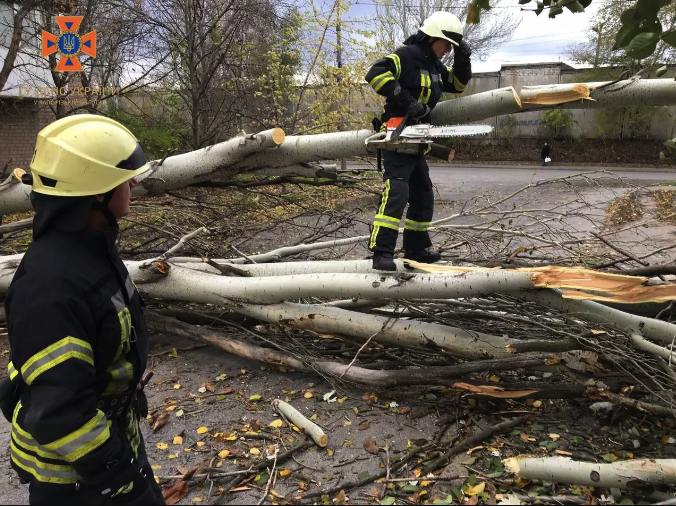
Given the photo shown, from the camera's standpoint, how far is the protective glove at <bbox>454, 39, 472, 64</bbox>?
12.0 ft

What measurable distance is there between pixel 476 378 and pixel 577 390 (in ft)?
1.81

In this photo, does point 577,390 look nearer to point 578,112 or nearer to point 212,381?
point 212,381

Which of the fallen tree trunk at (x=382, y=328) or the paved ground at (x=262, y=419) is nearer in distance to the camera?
the paved ground at (x=262, y=419)

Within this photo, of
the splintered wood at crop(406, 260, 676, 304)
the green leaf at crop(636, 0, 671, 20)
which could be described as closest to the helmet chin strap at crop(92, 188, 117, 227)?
the green leaf at crop(636, 0, 671, 20)

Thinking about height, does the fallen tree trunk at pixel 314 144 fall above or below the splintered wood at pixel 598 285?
above

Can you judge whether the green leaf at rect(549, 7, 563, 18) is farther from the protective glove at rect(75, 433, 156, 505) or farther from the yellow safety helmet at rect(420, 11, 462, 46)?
the protective glove at rect(75, 433, 156, 505)

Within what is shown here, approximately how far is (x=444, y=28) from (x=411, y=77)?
43 cm

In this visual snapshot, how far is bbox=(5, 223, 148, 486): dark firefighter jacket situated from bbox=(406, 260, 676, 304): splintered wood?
1.99 metres

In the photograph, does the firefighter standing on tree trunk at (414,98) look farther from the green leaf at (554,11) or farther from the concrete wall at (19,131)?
the concrete wall at (19,131)

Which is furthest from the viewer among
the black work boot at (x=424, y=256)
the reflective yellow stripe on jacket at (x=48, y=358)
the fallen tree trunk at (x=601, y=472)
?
the black work boot at (x=424, y=256)

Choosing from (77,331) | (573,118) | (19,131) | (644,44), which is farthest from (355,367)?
(573,118)

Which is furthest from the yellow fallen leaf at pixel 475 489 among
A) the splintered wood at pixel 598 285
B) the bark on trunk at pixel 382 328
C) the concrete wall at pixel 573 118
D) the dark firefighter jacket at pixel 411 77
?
the concrete wall at pixel 573 118

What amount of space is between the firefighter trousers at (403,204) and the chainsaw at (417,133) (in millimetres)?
97

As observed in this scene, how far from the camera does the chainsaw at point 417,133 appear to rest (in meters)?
3.33
